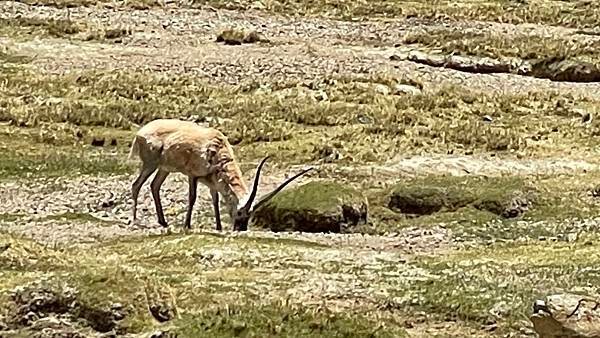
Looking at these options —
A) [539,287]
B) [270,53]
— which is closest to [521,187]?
[539,287]

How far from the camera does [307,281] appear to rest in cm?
1397

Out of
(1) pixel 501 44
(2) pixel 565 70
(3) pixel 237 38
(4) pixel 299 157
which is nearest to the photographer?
(4) pixel 299 157

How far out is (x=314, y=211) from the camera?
20.7 metres

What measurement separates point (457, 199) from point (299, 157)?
5867mm

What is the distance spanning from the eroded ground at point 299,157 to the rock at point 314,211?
0.59m

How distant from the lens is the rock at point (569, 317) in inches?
395

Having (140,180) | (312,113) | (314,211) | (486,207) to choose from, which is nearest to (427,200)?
(486,207)

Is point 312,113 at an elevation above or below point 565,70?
above

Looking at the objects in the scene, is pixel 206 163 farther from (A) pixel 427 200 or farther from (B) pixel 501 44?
(B) pixel 501 44

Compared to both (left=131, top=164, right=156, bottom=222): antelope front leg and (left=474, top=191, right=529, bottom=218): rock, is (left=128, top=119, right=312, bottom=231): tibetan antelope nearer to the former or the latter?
(left=131, top=164, right=156, bottom=222): antelope front leg

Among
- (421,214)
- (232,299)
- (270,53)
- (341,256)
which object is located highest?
(232,299)

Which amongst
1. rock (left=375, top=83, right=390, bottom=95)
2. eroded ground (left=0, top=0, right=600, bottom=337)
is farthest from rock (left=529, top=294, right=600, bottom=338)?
rock (left=375, top=83, right=390, bottom=95)

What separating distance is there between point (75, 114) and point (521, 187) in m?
12.5

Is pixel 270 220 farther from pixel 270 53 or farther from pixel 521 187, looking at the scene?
pixel 270 53
